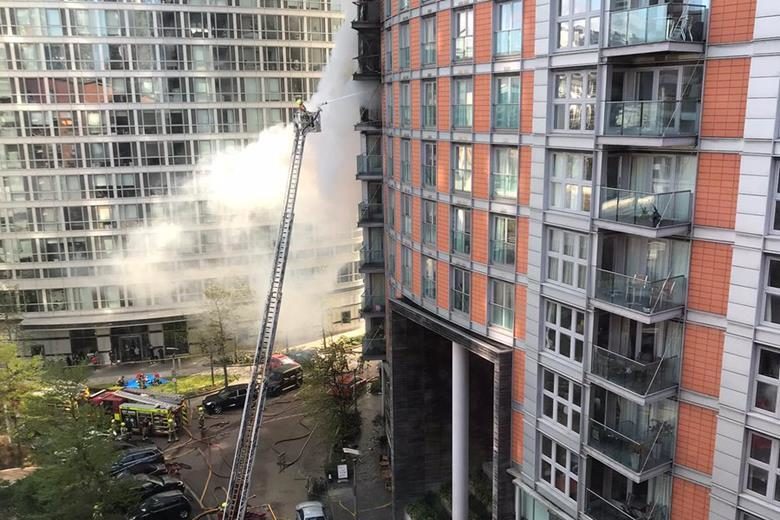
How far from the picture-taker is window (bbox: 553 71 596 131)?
48.8 feet

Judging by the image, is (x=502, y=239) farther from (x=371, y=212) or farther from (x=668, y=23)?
(x=371, y=212)

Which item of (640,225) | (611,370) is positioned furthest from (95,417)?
(640,225)

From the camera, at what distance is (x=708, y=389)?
45.0 feet

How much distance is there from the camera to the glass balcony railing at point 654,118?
13.2 m

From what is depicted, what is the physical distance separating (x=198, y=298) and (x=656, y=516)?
34.1 m

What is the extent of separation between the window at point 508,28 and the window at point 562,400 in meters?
8.21

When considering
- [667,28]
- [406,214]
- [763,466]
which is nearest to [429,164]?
[406,214]

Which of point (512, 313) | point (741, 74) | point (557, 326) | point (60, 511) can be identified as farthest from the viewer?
point (60, 511)

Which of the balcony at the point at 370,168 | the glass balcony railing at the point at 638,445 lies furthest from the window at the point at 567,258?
the balcony at the point at 370,168

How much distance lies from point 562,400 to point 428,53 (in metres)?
10.8

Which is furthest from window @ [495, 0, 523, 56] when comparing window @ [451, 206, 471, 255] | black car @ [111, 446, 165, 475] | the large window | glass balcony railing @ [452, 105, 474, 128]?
black car @ [111, 446, 165, 475]

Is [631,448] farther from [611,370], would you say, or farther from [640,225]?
[640,225]

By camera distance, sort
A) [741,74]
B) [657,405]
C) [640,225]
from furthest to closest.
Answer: [657,405] < [640,225] < [741,74]

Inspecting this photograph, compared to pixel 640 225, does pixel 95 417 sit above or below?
below
